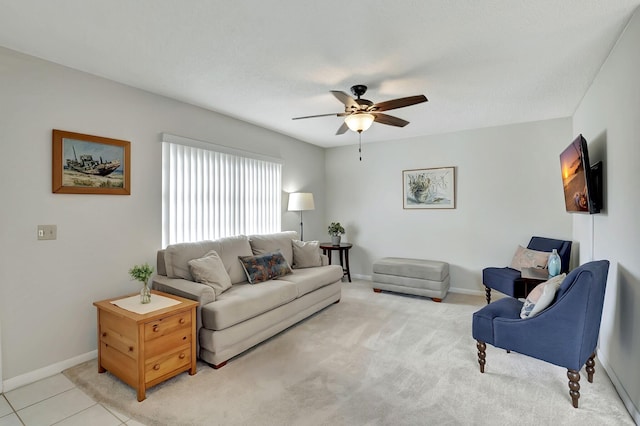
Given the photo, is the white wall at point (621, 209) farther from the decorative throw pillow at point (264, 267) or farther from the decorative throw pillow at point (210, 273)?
the decorative throw pillow at point (210, 273)

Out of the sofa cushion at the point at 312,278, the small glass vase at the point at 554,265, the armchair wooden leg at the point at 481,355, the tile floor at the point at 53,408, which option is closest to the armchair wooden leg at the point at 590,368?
the armchair wooden leg at the point at 481,355

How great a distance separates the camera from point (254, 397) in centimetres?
223

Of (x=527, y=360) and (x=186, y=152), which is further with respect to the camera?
(x=186, y=152)

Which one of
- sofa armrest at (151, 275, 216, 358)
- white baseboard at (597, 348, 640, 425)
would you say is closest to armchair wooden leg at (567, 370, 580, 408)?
white baseboard at (597, 348, 640, 425)

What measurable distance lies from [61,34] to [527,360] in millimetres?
4387

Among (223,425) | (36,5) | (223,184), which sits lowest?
(223,425)

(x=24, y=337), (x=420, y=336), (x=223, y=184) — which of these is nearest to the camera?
(x=24, y=337)

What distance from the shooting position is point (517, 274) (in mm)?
3848

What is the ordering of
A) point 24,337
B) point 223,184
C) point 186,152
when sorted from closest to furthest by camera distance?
point 24,337, point 186,152, point 223,184

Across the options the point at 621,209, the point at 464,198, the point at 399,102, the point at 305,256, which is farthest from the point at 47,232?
the point at 464,198

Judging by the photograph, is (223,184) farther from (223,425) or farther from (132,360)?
(223,425)

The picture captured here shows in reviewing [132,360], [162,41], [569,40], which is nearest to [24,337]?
[132,360]

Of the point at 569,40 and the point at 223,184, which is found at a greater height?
the point at 569,40

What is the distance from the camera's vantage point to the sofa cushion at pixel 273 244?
4074 mm
